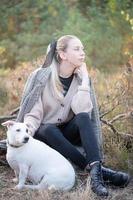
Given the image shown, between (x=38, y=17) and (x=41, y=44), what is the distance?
1.27 meters

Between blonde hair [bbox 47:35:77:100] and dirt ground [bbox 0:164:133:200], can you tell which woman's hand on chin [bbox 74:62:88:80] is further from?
dirt ground [bbox 0:164:133:200]

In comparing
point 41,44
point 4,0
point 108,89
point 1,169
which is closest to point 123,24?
point 41,44

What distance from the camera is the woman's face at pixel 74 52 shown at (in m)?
5.00

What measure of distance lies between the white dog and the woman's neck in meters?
0.72

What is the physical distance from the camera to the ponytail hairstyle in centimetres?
503

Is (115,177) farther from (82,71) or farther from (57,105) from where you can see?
(82,71)

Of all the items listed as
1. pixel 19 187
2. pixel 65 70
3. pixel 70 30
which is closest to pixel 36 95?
pixel 65 70

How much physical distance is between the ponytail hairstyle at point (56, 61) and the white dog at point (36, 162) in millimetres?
562

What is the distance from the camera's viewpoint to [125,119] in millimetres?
5809

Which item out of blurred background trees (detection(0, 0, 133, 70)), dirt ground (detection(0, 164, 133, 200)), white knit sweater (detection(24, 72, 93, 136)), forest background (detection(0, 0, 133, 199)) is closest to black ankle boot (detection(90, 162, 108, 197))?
dirt ground (detection(0, 164, 133, 200))

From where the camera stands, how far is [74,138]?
5027 millimetres

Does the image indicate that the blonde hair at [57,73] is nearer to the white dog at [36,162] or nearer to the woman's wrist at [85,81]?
the woman's wrist at [85,81]

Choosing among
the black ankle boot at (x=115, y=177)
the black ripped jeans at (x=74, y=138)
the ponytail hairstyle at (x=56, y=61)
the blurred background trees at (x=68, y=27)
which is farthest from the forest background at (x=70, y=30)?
the black ankle boot at (x=115, y=177)

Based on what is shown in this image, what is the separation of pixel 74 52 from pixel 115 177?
1.07 meters
